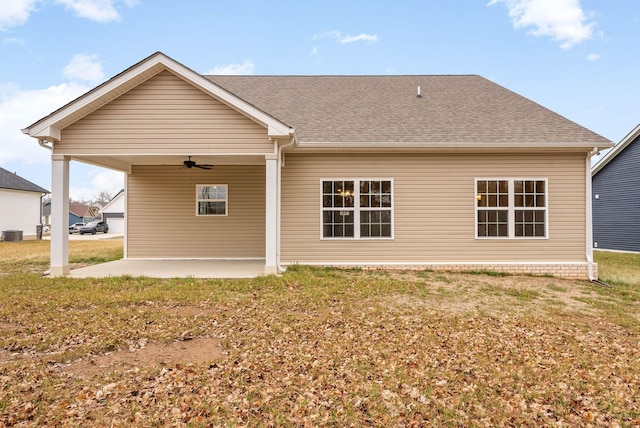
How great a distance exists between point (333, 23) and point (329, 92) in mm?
10396

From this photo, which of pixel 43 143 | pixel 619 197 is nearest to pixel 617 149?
pixel 619 197

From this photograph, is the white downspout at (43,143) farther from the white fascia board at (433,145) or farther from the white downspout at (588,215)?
the white downspout at (588,215)

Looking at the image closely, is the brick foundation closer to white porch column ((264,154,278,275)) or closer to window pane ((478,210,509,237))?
window pane ((478,210,509,237))

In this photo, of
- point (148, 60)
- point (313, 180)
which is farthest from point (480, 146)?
point (148, 60)

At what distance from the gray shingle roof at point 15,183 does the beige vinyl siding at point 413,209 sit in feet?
80.5

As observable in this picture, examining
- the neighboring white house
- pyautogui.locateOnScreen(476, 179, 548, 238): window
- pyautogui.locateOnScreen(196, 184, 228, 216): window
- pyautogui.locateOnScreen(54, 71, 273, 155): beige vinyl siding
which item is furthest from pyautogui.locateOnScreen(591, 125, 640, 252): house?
the neighboring white house

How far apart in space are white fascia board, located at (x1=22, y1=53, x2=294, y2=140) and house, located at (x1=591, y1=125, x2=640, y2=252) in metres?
17.5

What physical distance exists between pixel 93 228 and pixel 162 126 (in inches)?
1280

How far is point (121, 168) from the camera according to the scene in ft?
34.2

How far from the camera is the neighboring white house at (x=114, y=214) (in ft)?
129

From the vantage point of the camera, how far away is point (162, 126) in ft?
25.8

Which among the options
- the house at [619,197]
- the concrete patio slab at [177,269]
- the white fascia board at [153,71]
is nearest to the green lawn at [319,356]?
the concrete patio slab at [177,269]

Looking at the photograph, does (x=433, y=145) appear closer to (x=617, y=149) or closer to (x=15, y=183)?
(x=617, y=149)

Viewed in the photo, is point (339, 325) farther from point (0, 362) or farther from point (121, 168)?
point (121, 168)
